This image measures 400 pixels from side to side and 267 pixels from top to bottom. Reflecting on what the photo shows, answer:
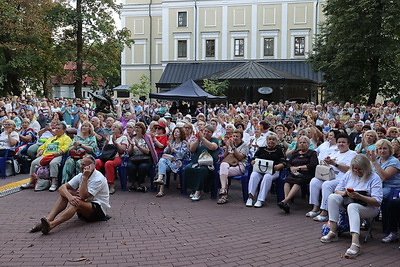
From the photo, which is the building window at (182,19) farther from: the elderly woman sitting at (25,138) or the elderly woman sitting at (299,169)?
the elderly woman sitting at (299,169)

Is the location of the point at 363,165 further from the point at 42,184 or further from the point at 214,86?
the point at 214,86

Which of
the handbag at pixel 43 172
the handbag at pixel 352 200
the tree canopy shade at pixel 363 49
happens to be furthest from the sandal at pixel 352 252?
the tree canopy shade at pixel 363 49

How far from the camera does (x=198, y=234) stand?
6324 mm

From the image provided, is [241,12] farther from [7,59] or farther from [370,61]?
[7,59]

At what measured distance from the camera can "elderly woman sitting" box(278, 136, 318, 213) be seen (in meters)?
7.60

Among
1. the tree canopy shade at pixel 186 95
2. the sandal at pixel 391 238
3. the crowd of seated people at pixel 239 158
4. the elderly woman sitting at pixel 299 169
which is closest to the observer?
the sandal at pixel 391 238

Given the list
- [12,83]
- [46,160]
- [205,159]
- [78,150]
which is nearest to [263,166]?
[205,159]

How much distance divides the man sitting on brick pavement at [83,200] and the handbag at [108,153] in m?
2.73

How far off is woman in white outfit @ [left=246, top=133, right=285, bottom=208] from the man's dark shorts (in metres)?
2.79

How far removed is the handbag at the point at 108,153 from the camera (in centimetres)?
949

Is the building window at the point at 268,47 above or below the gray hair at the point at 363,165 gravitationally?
above

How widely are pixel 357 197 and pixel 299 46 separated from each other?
38.9m

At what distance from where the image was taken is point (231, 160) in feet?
29.0

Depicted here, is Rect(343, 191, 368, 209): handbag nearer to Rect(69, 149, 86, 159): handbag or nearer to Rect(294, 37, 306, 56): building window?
Rect(69, 149, 86, 159): handbag
